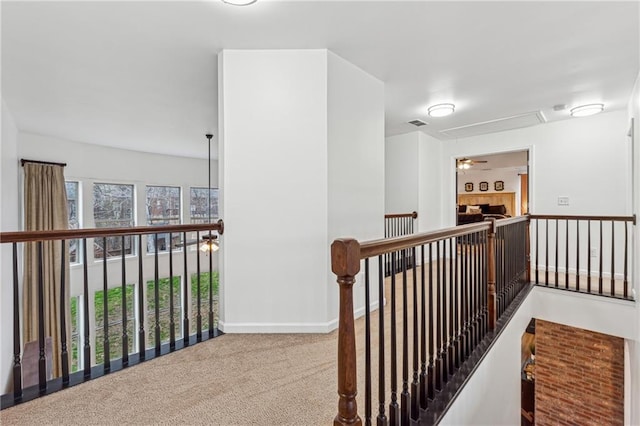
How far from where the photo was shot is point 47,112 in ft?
12.9

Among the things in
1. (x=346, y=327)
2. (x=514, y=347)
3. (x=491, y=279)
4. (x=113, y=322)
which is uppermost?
(x=346, y=327)

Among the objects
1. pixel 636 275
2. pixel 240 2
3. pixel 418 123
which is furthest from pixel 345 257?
pixel 418 123

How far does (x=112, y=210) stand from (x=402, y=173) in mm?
5412

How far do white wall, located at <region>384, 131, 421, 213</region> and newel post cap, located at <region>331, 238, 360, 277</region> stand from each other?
4.47 m

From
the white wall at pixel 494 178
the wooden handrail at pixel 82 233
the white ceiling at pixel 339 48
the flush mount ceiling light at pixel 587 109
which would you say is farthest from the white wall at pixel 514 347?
the white wall at pixel 494 178

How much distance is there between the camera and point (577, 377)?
441cm

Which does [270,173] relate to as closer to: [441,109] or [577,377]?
[441,109]

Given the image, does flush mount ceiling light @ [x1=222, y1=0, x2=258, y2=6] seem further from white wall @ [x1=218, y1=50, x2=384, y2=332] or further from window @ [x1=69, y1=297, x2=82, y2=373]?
window @ [x1=69, y1=297, x2=82, y2=373]

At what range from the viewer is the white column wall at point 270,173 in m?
2.51

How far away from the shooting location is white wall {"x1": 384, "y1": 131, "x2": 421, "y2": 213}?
5.29 meters

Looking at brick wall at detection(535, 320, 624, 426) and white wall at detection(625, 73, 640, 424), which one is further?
brick wall at detection(535, 320, 624, 426)

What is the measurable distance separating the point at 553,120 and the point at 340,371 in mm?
5110

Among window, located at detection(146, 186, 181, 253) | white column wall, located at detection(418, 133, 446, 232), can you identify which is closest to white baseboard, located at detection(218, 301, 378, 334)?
white column wall, located at detection(418, 133, 446, 232)

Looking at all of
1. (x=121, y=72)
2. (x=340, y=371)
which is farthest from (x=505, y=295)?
(x=121, y=72)
